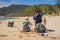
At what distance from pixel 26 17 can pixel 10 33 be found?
48 centimetres

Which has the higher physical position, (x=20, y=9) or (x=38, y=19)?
(x=20, y=9)

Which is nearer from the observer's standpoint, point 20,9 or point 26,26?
Result: point 20,9

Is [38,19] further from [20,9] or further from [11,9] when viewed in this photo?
[11,9]

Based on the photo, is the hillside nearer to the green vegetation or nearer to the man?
the green vegetation

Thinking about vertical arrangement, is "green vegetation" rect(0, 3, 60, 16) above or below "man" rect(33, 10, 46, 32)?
above

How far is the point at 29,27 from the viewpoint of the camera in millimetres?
3869

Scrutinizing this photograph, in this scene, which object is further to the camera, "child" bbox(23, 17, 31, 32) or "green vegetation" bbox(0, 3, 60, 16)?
"child" bbox(23, 17, 31, 32)

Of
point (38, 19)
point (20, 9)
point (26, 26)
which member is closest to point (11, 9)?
point (20, 9)

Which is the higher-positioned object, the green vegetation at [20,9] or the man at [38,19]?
the green vegetation at [20,9]

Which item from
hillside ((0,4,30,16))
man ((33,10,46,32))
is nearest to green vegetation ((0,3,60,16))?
hillside ((0,4,30,16))

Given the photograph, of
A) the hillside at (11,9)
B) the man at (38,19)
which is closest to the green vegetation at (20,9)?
the hillside at (11,9)

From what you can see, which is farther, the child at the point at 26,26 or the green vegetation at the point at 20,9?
the child at the point at 26,26

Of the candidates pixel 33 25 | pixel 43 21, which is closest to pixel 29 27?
pixel 33 25

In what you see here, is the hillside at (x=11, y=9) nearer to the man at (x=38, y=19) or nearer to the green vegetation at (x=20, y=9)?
the green vegetation at (x=20, y=9)
